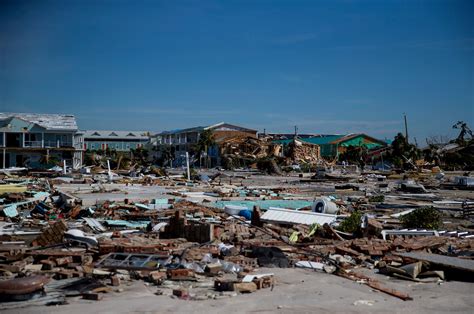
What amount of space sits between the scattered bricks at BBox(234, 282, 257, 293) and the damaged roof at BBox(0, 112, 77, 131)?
5471cm

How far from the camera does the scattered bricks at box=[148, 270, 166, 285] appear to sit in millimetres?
8133

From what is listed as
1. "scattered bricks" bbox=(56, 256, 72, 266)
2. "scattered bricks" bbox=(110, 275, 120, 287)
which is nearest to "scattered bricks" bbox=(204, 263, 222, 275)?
"scattered bricks" bbox=(110, 275, 120, 287)

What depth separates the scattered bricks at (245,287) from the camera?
303 inches

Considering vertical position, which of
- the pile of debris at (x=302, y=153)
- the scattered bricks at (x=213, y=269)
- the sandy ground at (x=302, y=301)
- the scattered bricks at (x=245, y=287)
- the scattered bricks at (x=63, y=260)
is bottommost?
the sandy ground at (x=302, y=301)

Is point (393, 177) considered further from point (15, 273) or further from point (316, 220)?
point (15, 273)

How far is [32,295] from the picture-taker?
23.8 ft

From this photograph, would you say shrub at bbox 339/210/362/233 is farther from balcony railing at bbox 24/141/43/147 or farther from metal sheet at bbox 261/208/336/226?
balcony railing at bbox 24/141/43/147

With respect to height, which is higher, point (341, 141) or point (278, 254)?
point (341, 141)

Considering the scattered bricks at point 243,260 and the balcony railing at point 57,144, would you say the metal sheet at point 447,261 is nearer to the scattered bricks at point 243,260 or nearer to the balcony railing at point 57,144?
the scattered bricks at point 243,260

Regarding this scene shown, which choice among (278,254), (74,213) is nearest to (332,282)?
(278,254)

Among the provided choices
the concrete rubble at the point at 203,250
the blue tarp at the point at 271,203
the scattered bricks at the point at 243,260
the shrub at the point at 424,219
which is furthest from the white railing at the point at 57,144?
the scattered bricks at the point at 243,260

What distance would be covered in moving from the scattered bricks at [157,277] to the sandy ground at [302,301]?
18cm

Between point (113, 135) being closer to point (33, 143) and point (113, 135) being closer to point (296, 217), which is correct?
point (33, 143)

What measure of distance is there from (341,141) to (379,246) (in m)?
77.0
